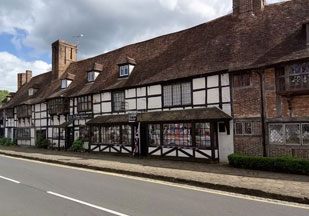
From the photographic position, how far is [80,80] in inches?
945

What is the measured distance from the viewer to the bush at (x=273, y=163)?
970 cm

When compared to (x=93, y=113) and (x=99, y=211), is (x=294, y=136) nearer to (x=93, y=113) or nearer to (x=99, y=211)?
(x=99, y=211)

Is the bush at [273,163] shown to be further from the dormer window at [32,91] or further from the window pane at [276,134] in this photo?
the dormer window at [32,91]

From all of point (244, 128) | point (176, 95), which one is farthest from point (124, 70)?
point (244, 128)

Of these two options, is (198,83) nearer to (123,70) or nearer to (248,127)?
(248,127)

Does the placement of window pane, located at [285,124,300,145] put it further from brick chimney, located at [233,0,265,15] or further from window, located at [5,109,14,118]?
window, located at [5,109,14,118]

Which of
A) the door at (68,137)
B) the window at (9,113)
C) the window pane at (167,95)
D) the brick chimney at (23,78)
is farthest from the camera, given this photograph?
the brick chimney at (23,78)

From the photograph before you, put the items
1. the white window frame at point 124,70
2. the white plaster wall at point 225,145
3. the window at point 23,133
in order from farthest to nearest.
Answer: the window at point 23,133 < the white window frame at point 124,70 < the white plaster wall at point 225,145

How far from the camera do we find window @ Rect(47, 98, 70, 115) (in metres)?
22.9

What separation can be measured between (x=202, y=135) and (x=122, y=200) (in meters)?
8.03

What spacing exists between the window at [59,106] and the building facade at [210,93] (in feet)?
1.79

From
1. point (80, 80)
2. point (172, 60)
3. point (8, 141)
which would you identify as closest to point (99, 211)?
point (172, 60)

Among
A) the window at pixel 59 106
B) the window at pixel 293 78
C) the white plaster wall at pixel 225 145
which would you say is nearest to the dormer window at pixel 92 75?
the window at pixel 59 106

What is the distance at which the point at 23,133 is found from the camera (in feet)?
96.0
